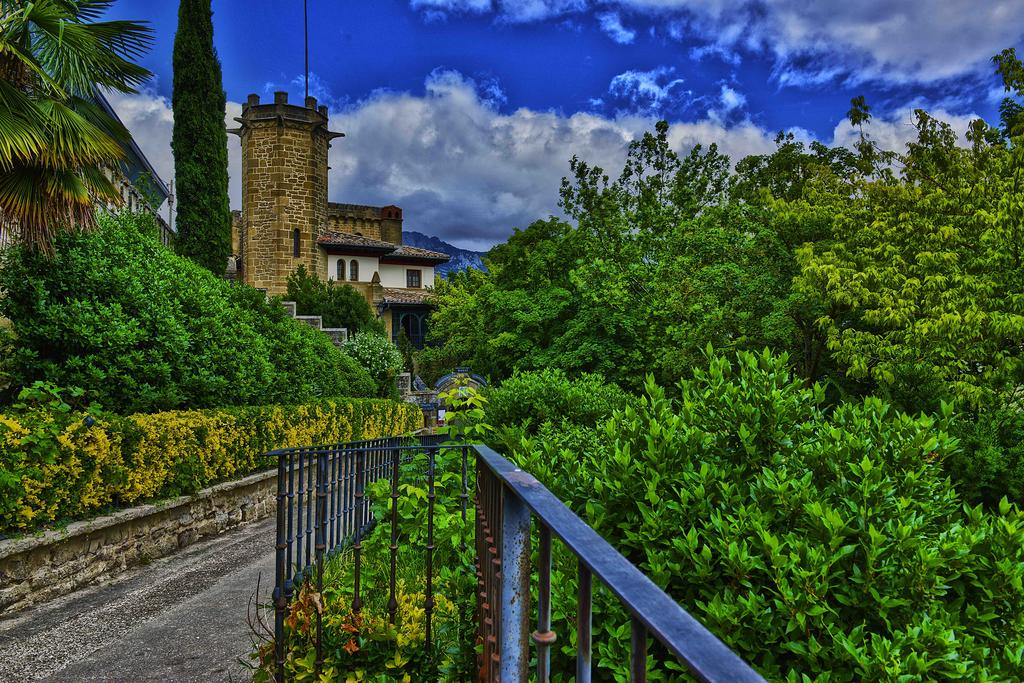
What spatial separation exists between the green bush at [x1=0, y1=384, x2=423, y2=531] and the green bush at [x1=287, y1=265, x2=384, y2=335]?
761 inches

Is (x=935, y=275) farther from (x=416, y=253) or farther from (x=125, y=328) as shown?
(x=416, y=253)

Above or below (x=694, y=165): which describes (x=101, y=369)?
below

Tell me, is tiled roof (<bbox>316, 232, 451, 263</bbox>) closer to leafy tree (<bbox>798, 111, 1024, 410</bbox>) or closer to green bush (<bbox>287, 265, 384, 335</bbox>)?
green bush (<bbox>287, 265, 384, 335</bbox>)

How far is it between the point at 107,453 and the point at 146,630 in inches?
85.4

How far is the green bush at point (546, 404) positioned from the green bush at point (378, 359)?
18368 mm

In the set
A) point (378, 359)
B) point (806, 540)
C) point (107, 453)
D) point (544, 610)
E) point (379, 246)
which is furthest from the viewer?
point (379, 246)

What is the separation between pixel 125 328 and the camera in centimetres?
801

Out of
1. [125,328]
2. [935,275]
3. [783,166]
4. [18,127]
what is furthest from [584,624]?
[783,166]

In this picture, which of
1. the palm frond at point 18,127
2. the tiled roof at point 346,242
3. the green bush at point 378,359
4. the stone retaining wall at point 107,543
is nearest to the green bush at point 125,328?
the palm frond at point 18,127

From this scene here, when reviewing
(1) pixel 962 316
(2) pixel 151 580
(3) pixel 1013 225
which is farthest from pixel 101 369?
(3) pixel 1013 225

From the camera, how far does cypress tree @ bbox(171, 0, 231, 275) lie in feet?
77.2

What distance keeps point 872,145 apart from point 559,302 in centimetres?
903

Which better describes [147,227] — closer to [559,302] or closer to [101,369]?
[101,369]

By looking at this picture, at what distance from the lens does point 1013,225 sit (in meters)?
9.01
